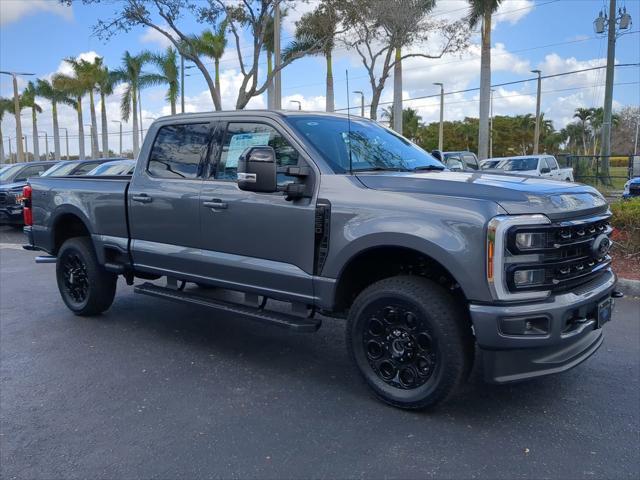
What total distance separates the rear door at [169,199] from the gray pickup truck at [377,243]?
0.6 inches

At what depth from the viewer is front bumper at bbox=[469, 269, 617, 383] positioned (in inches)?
130

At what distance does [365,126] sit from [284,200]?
1.21 metres

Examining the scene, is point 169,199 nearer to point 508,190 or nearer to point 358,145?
point 358,145

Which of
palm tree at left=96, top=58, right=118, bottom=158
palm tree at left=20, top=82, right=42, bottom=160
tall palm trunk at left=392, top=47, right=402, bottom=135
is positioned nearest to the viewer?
tall palm trunk at left=392, top=47, right=402, bottom=135

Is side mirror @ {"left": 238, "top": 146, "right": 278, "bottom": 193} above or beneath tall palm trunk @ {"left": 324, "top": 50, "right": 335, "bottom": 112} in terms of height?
beneath

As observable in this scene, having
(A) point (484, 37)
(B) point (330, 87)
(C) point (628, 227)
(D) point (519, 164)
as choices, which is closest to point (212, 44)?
(B) point (330, 87)

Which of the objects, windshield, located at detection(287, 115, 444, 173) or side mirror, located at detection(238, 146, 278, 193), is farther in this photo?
windshield, located at detection(287, 115, 444, 173)

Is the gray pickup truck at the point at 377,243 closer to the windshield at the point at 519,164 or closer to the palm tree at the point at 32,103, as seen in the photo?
the windshield at the point at 519,164

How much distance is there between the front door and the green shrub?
5.74 m

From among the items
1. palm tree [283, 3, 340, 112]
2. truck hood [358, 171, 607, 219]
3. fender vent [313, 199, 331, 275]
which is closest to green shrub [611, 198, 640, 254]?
truck hood [358, 171, 607, 219]

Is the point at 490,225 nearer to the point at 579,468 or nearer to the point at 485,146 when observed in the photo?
the point at 579,468

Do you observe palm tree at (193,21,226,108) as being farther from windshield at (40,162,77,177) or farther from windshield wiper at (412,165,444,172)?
windshield wiper at (412,165,444,172)

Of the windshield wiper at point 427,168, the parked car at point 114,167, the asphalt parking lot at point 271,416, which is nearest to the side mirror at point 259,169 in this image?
the windshield wiper at point 427,168

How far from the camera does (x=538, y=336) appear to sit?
3.31m
